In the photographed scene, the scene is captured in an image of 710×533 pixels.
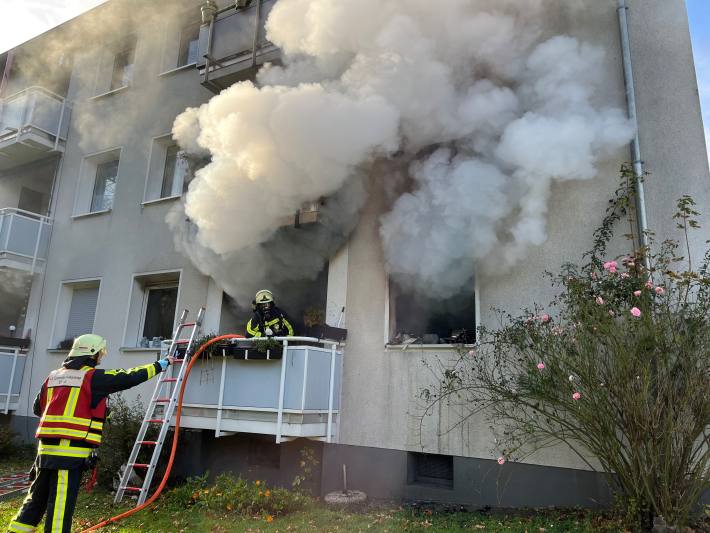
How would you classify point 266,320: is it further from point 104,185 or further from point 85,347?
point 104,185

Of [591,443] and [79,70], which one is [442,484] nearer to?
[591,443]

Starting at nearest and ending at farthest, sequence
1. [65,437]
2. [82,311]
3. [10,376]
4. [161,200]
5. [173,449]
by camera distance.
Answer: [65,437] → [173,449] → [161,200] → [10,376] → [82,311]

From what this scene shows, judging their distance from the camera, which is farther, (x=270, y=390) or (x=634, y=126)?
(x=270, y=390)

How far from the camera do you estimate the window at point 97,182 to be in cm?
1121

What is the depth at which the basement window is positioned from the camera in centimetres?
641

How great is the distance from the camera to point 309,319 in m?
8.34

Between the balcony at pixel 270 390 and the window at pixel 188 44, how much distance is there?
676cm

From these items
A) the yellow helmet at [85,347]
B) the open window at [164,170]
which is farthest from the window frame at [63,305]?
the yellow helmet at [85,347]

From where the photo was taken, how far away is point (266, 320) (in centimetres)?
726

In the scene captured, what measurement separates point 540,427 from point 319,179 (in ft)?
13.2

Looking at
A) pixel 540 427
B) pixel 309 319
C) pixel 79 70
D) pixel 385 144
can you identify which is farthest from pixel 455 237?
pixel 79 70

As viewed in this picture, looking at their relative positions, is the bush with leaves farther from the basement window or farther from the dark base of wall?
the basement window

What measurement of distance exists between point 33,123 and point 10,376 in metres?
5.30

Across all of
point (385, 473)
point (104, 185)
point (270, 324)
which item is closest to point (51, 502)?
point (270, 324)
